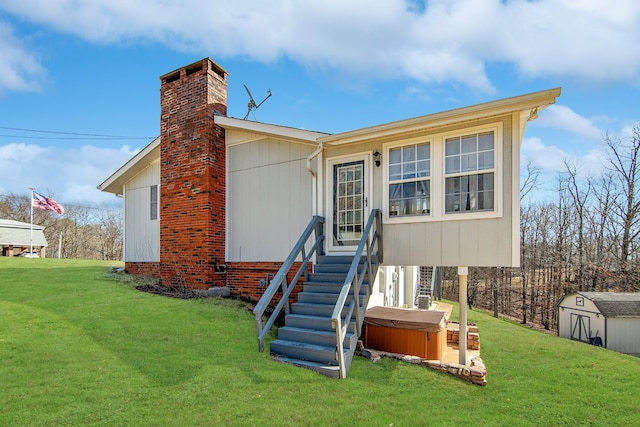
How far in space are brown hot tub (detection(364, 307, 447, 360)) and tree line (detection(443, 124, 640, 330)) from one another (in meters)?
16.0

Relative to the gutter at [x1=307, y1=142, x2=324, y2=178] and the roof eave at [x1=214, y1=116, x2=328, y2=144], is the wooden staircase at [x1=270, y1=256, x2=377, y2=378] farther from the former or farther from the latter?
the roof eave at [x1=214, y1=116, x2=328, y2=144]

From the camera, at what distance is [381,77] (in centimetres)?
1559

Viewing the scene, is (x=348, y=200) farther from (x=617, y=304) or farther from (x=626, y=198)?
(x=626, y=198)

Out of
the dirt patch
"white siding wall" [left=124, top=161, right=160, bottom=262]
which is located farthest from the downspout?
"white siding wall" [left=124, top=161, right=160, bottom=262]

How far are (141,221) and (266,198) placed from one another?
14.8 ft

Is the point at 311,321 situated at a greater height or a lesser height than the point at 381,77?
lesser

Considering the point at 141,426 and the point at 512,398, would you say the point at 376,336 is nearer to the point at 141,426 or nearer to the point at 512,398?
the point at 512,398

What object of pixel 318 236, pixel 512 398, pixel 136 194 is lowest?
pixel 512 398

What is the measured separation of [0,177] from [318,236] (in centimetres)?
4046

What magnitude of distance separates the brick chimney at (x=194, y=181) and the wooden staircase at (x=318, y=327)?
2.99 m

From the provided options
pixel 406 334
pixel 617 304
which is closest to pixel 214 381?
pixel 406 334

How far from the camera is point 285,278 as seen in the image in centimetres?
645

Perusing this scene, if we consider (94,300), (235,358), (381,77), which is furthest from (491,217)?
(381,77)

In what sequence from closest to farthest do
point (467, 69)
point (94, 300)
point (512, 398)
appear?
1. point (512, 398)
2. point (94, 300)
3. point (467, 69)
